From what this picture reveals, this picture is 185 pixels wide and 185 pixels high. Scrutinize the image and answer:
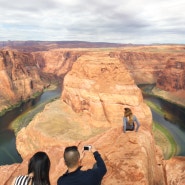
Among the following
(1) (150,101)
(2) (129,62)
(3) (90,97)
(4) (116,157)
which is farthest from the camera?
(2) (129,62)

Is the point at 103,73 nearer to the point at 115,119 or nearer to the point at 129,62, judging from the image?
the point at 115,119

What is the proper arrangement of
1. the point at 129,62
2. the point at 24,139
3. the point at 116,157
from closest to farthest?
the point at 116,157 < the point at 24,139 < the point at 129,62

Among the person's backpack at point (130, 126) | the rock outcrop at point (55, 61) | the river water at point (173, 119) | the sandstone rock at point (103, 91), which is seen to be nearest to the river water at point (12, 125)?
the sandstone rock at point (103, 91)

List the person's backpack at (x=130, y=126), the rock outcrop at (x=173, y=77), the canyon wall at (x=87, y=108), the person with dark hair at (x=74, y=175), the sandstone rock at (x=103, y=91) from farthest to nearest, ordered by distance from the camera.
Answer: the rock outcrop at (x=173, y=77) → the sandstone rock at (x=103, y=91) → the canyon wall at (x=87, y=108) → the person's backpack at (x=130, y=126) → the person with dark hair at (x=74, y=175)

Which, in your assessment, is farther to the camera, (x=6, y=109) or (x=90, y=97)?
(x=6, y=109)

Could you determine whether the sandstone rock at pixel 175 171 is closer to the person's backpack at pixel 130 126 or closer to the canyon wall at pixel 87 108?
the person's backpack at pixel 130 126

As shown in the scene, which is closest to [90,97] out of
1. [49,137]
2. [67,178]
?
[49,137]
